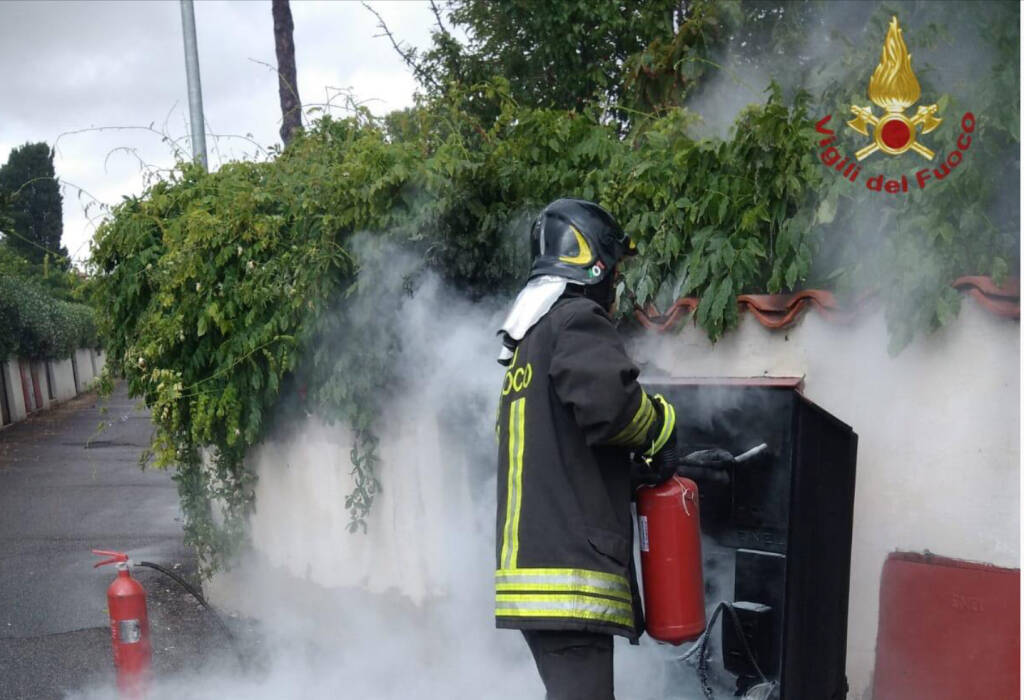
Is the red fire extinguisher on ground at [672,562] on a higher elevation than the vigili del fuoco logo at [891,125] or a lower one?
lower

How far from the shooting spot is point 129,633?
3.79 metres

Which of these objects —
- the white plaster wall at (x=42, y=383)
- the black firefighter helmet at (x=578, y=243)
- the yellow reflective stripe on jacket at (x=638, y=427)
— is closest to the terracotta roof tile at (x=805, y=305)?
the black firefighter helmet at (x=578, y=243)

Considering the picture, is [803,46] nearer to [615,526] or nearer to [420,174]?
[420,174]

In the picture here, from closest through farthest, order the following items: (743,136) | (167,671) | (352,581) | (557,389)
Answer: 1. (557,389)
2. (743,136)
3. (167,671)
4. (352,581)

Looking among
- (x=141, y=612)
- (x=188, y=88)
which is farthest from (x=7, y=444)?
(x=141, y=612)

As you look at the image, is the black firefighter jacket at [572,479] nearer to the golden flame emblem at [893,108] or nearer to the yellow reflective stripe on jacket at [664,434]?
the yellow reflective stripe on jacket at [664,434]

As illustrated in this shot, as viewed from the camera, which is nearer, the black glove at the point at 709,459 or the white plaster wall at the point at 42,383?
the black glove at the point at 709,459

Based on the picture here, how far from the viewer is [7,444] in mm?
16172

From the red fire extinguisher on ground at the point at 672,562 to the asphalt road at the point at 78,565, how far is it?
3.12m

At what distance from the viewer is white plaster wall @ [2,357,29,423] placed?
739 inches

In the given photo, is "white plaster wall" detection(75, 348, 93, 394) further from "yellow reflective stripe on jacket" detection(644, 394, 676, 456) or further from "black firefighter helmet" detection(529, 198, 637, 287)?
"yellow reflective stripe on jacket" detection(644, 394, 676, 456)

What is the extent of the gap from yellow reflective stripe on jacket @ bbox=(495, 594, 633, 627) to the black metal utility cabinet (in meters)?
0.56

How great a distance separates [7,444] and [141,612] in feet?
47.0

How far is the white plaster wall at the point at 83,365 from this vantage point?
25375 mm
